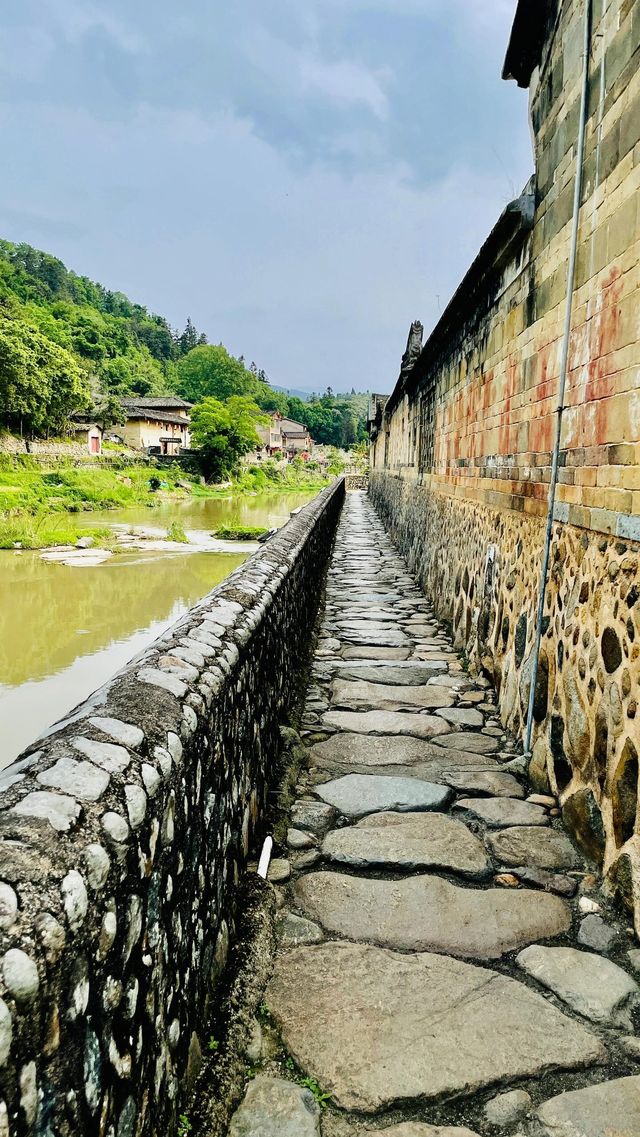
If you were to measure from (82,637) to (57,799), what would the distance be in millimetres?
11580

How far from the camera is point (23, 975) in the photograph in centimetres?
95

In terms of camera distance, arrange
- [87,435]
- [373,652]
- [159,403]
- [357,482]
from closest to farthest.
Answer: [373,652] < [87,435] < [357,482] < [159,403]

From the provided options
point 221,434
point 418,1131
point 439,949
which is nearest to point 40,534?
point 439,949

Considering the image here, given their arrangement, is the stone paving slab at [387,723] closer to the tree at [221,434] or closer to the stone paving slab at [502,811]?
the stone paving slab at [502,811]

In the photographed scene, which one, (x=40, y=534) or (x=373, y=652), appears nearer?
(x=373, y=652)

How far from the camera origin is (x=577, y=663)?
3.10 metres

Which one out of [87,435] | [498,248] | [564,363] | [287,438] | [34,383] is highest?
[34,383]

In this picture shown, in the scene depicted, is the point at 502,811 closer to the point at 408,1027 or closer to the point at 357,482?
the point at 408,1027

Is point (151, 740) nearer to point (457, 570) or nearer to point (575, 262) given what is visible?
point (575, 262)

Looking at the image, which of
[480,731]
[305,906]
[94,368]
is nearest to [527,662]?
[480,731]

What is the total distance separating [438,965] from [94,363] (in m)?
88.0

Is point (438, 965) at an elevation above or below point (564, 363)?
below

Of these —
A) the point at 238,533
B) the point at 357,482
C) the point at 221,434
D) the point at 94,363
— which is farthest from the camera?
the point at 94,363

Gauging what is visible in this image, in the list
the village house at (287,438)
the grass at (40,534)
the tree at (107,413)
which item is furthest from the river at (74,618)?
the village house at (287,438)
